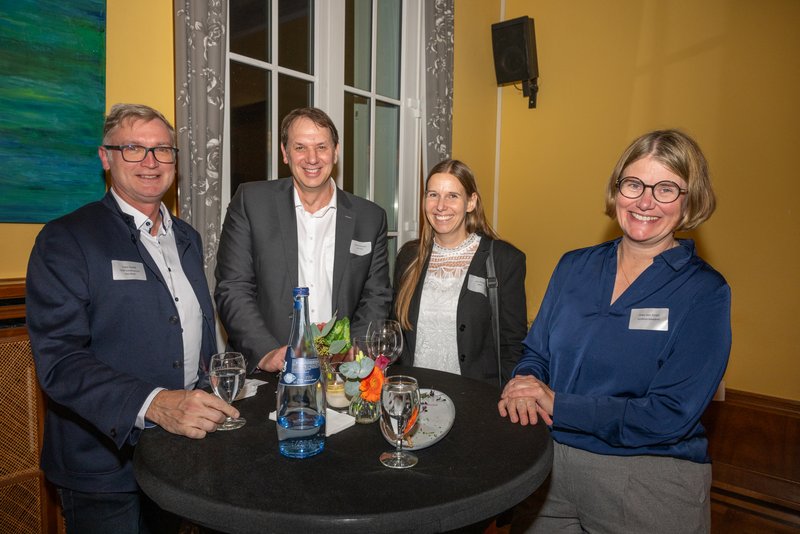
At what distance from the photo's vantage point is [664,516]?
1364 millimetres

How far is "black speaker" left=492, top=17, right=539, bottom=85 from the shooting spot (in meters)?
4.48

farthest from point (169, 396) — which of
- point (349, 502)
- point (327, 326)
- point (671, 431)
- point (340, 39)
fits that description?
point (340, 39)

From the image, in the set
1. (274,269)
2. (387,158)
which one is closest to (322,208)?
(274,269)

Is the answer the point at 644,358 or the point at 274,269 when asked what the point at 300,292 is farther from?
the point at 274,269

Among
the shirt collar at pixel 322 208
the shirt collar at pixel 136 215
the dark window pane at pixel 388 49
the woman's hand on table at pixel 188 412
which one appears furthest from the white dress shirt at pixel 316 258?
the dark window pane at pixel 388 49

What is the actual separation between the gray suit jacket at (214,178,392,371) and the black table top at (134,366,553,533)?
2.55 ft

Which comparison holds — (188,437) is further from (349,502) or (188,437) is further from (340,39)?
(340,39)

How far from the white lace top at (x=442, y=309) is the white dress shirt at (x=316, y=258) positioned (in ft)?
1.41

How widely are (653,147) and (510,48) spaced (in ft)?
11.6

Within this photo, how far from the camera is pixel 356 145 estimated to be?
12.6 ft

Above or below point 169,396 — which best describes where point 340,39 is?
above

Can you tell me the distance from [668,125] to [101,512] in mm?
4340

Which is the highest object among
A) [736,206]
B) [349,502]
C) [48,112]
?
[48,112]

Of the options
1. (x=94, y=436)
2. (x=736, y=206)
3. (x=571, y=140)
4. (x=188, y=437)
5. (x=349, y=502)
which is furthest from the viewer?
(x=571, y=140)
